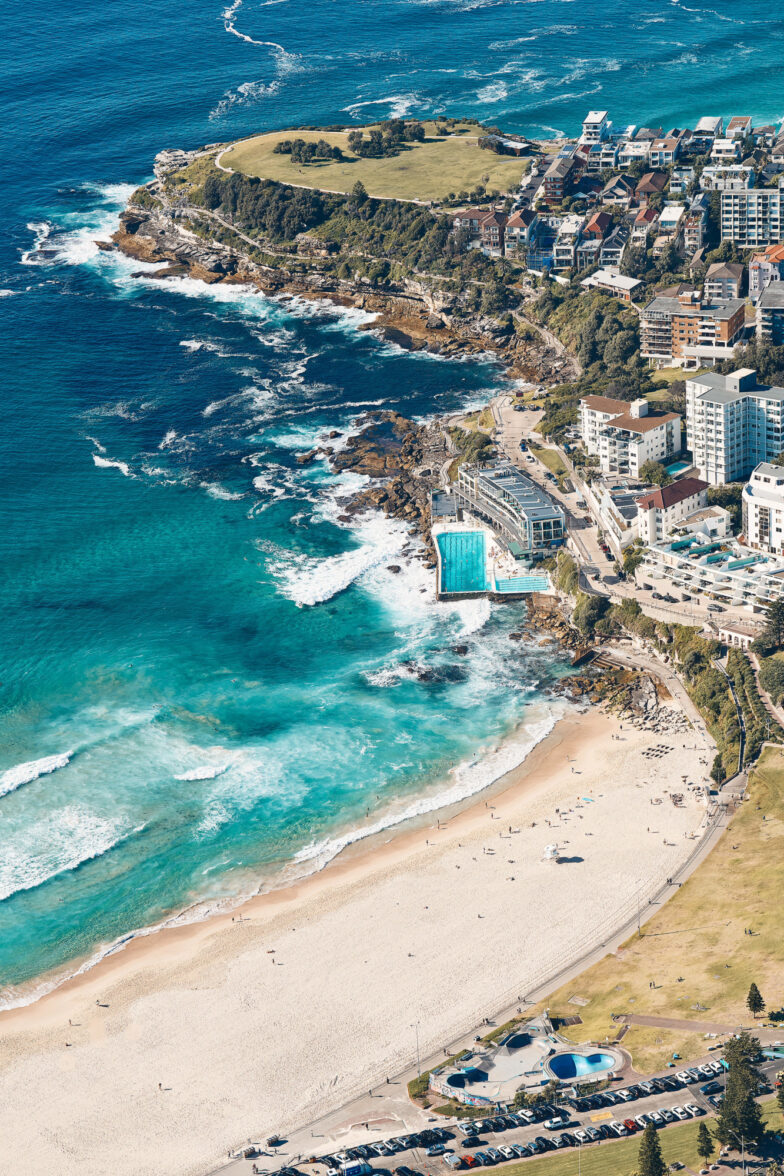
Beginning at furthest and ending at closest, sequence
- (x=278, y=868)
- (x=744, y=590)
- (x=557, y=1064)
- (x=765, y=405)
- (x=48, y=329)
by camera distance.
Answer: (x=48, y=329), (x=765, y=405), (x=744, y=590), (x=278, y=868), (x=557, y=1064)

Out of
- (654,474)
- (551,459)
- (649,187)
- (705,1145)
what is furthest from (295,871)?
(649,187)

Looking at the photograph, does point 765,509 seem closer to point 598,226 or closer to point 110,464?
point 598,226

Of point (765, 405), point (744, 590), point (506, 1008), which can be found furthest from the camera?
point (765, 405)

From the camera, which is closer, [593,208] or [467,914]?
[467,914]

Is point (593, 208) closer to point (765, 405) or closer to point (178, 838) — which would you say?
point (765, 405)

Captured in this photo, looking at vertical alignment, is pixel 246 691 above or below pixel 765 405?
below

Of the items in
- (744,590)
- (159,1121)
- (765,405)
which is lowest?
(159,1121)

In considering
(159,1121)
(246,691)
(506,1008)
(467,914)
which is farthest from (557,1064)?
(246,691)
